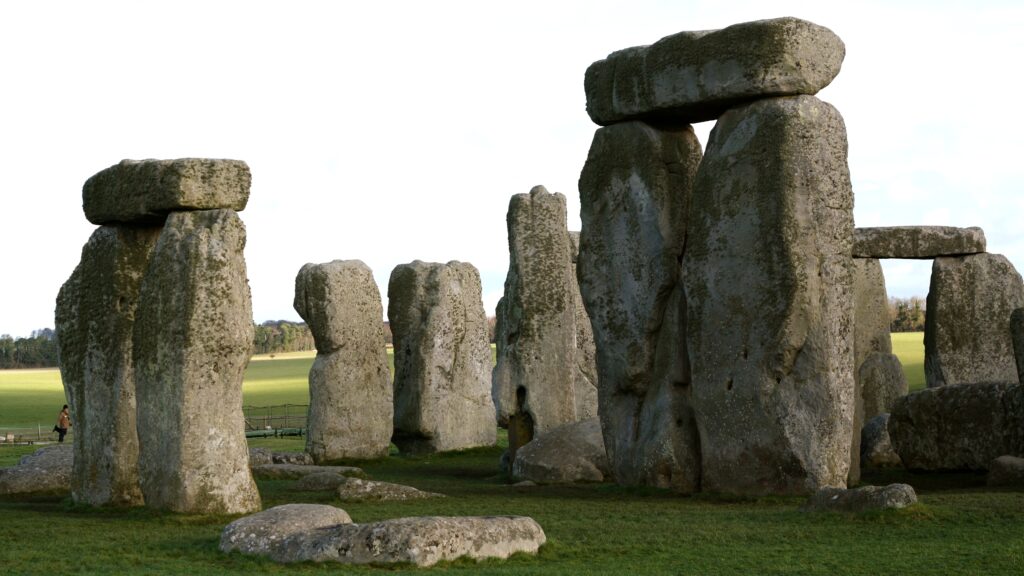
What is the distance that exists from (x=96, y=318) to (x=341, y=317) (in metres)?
8.54

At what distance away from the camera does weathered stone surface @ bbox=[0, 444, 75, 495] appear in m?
19.7

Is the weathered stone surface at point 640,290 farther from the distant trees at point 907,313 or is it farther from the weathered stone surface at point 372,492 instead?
the distant trees at point 907,313

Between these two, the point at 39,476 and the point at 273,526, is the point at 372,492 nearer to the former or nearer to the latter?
the point at 273,526

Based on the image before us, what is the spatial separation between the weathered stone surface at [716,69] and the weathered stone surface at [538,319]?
23.0 ft

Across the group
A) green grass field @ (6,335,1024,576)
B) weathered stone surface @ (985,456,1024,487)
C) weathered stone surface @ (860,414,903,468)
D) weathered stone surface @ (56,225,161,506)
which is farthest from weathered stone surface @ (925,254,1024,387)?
weathered stone surface @ (56,225,161,506)

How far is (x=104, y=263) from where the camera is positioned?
1719 cm

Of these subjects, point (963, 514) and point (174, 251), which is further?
point (174, 251)

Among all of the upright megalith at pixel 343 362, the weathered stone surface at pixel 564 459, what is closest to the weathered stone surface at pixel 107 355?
the weathered stone surface at pixel 564 459

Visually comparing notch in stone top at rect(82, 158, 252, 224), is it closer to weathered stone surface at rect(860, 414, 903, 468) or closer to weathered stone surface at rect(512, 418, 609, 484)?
weathered stone surface at rect(512, 418, 609, 484)

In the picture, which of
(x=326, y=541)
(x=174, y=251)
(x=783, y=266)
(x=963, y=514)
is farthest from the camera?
(x=783, y=266)

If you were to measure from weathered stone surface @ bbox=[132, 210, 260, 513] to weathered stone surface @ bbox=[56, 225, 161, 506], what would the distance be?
1421mm

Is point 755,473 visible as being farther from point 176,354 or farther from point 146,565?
point 146,565

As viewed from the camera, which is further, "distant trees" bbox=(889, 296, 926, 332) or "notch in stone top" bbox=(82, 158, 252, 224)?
"distant trees" bbox=(889, 296, 926, 332)

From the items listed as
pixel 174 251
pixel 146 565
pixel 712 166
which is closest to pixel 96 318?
pixel 174 251
